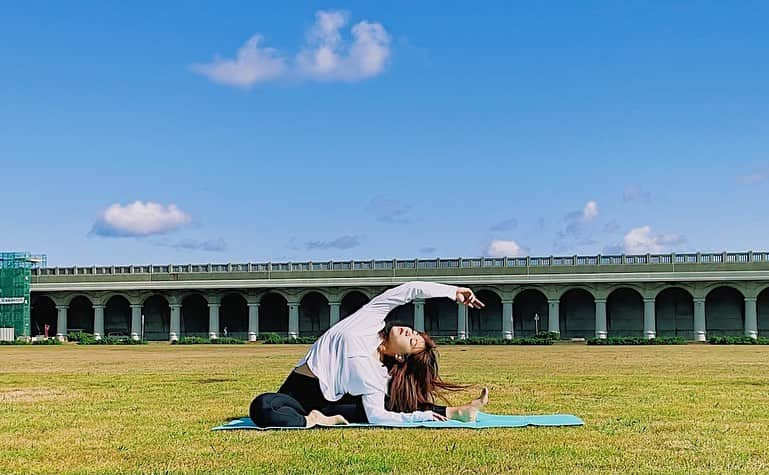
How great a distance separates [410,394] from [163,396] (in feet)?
19.7

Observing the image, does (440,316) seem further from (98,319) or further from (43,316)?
(43,316)

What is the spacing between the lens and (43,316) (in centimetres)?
8175

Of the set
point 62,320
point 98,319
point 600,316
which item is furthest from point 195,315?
point 600,316

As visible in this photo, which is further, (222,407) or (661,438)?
(222,407)

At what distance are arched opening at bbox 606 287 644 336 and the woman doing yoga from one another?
204ft

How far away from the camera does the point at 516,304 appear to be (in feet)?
244

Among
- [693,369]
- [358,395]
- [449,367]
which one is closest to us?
[358,395]

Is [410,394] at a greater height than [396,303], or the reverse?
[396,303]

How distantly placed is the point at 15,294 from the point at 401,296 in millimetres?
70412

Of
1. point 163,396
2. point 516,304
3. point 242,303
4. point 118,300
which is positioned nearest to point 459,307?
point 516,304

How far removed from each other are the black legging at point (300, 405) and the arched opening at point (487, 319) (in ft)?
205

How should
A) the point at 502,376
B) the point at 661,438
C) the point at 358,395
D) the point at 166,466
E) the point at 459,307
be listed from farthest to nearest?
the point at 459,307 → the point at 502,376 → the point at 358,395 → the point at 661,438 → the point at 166,466

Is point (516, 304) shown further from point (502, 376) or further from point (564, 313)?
point (502, 376)

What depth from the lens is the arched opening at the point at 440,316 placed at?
2936 inches
